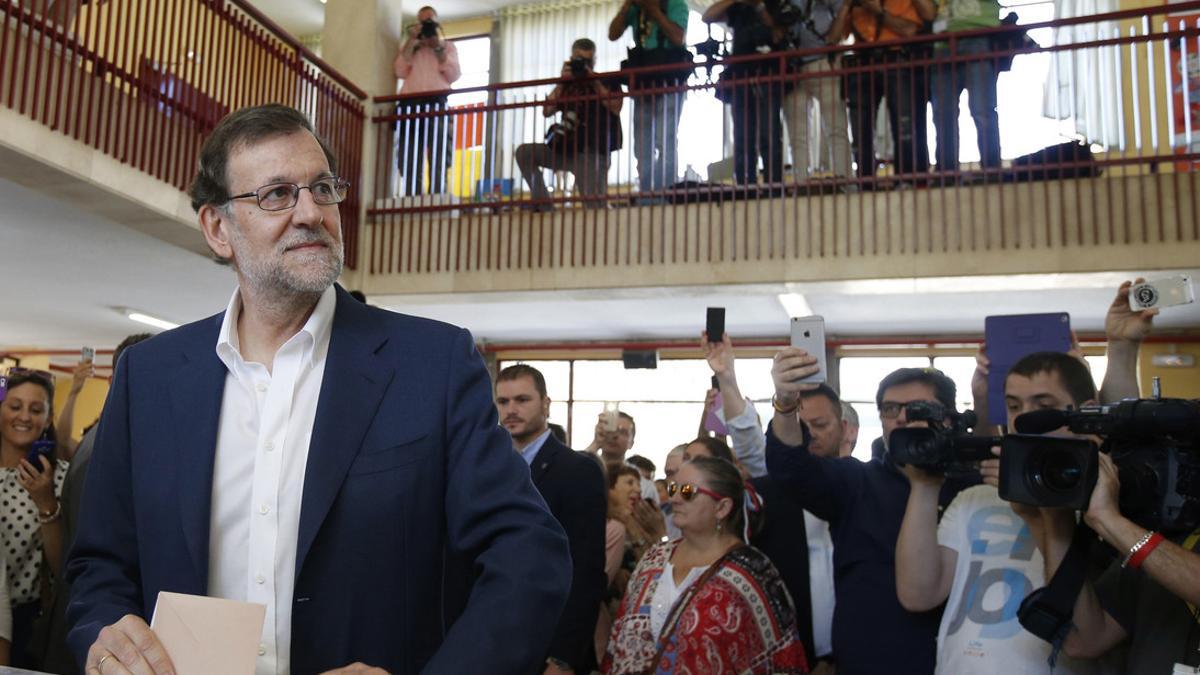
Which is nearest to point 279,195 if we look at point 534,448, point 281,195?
point 281,195

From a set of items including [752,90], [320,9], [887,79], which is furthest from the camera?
[320,9]

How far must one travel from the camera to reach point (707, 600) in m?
3.40

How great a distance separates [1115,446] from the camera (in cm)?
227

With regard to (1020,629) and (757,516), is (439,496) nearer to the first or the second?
(1020,629)

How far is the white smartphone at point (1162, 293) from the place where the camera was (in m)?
2.82

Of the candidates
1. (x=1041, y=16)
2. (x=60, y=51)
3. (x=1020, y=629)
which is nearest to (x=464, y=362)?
(x=1020, y=629)

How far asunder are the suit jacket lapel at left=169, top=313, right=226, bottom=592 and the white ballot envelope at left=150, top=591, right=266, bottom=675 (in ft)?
0.71

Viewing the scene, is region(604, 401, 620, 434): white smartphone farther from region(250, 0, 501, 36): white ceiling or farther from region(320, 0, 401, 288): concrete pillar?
region(250, 0, 501, 36): white ceiling

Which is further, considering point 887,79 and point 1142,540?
point 887,79

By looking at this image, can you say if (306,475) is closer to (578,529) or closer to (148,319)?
(578,529)

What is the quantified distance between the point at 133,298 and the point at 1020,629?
29.6 ft

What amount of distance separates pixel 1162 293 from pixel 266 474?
2.64m

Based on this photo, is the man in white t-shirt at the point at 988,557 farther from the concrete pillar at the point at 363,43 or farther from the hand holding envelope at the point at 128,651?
the concrete pillar at the point at 363,43

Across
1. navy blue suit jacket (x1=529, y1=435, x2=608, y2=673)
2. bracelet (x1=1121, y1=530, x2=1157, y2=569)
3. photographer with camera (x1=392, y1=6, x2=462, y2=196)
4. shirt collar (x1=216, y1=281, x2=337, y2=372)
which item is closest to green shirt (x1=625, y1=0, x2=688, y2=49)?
photographer with camera (x1=392, y1=6, x2=462, y2=196)
